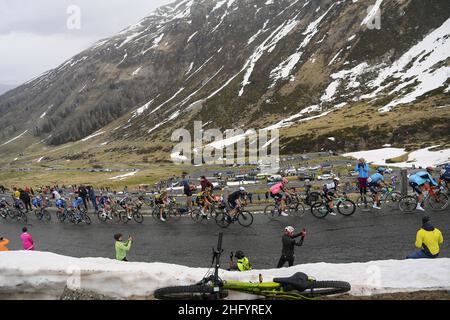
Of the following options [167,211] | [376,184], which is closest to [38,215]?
[167,211]

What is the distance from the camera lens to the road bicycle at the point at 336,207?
60.2ft

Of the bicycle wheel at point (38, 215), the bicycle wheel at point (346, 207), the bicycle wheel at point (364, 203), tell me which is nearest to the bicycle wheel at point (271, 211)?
the bicycle wheel at point (346, 207)

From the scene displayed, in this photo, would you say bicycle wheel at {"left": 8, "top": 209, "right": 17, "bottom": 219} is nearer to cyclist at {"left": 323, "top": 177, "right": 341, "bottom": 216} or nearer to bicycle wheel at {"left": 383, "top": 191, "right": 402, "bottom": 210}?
cyclist at {"left": 323, "top": 177, "right": 341, "bottom": 216}

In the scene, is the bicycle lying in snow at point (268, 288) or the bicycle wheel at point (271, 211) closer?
the bicycle lying in snow at point (268, 288)

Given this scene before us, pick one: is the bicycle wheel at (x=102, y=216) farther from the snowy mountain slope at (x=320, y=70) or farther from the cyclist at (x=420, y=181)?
the snowy mountain slope at (x=320, y=70)

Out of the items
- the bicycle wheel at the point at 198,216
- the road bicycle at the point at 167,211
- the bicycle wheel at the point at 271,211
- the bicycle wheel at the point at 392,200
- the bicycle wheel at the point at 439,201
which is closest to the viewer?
the bicycle wheel at the point at 439,201

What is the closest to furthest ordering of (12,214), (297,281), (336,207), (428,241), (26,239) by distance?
(297,281) → (428,241) → (26,239) → (336,207) → (12,214)

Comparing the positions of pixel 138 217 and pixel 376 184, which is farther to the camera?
pixel 138 217

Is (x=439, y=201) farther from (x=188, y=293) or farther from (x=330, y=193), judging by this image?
(x=188, y=293)

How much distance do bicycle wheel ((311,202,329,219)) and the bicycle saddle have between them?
38.9 feet

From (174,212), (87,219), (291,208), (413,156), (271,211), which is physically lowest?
(87,219)

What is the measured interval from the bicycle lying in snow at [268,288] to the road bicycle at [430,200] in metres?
11.8

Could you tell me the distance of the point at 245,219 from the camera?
19141 mm

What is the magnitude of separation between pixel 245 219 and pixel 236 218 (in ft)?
1.55
